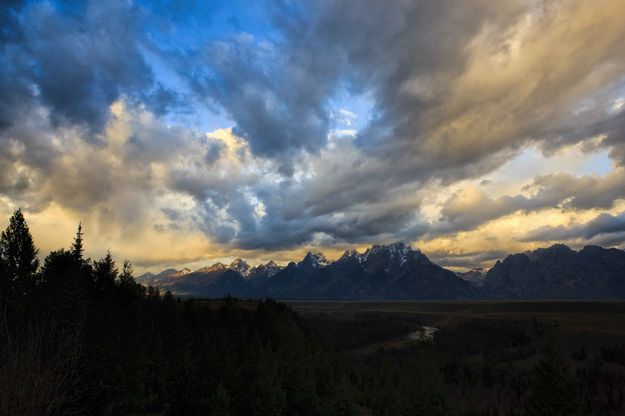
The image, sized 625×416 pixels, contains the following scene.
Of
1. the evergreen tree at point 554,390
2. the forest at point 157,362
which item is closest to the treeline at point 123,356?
the forest at point 157,362

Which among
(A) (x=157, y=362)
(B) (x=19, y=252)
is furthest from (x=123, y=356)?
(B) (x=19, y=252)

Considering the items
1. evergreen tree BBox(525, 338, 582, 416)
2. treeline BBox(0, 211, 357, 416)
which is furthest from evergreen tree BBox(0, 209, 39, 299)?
evergreen tree BBox(525, 338, 582, 416)

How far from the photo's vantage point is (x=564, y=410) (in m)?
55.7

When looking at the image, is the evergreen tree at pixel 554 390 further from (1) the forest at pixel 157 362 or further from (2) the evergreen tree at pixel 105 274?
(2) the evergreen tree at pixel 105 274

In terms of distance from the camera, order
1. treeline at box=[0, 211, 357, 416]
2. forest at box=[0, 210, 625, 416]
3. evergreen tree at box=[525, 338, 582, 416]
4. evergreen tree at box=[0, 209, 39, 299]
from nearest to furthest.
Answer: treeline at box=[0, 211, 357, 416] < forest at box=[0, 210, 625, 416] < evergreen tree at box=[525, 338, 582, 416] < evergreen tree at box=[0, 209, 39, 299]

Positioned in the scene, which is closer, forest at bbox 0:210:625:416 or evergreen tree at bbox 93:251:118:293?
forest at bbox 0:210:625:416

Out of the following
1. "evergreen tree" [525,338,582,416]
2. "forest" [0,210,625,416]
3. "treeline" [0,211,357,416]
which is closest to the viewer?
"treeline" [0,211,357,416]

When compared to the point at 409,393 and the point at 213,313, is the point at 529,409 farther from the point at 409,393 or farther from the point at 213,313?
the point at 213,313

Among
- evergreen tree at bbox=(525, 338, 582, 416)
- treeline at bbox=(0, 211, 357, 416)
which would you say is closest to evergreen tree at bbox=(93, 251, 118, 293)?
treeline at bbox=(0, 211, 357, 416)

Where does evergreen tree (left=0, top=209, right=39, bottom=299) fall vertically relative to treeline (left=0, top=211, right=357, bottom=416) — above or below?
above

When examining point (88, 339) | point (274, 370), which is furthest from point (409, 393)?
point (88, 339)

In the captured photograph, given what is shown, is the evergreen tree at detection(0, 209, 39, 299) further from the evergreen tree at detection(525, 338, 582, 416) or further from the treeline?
the evergreen tree at detection(525, 338, 582, 416)

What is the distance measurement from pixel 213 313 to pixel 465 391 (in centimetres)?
9182

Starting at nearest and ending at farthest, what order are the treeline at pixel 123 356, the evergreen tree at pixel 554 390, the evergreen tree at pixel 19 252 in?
the treeline at pixel 123 356
the evergreen tree at pixel 554 390
the evergreen tree at pixel 19 252
